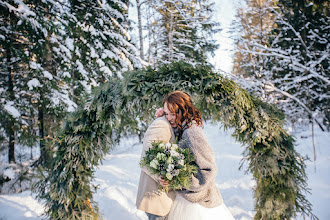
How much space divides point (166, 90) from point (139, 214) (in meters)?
3.37

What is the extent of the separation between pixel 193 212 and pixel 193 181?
1.31 ft

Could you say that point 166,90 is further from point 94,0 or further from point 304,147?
point 304,147

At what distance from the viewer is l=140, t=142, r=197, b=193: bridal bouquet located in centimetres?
183

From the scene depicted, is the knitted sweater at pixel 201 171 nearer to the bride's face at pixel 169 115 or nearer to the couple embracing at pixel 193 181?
the couple embracing at pixel 193 181

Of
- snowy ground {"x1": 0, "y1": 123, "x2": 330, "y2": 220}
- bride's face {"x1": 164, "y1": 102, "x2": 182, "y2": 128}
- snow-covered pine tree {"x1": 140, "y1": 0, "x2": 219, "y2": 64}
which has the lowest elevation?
snowy ground {"x1": 0, "y1": 123, "x2": 330, "y2": 220}

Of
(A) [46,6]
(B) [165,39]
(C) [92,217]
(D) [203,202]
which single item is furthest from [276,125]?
(B) [165,39]

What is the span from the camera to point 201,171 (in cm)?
201

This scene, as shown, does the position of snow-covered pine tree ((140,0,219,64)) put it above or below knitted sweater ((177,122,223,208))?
above

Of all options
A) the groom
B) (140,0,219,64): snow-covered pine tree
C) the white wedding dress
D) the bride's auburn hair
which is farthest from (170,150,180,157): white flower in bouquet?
(140,0,219,64): snow-covered pine tree

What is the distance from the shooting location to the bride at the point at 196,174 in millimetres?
2004

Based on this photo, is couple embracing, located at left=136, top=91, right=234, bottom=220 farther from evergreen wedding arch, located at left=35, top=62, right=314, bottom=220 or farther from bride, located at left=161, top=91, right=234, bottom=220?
evergreen wedding arch, located at left=35, top=62, right=314, bottom=220

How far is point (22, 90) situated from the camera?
610 cm

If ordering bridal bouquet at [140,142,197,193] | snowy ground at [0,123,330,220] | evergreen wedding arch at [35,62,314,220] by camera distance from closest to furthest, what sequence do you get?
bridal bouquet at [140,142,197,193] < evergreen wedding arch at [35,62,314,220] < snowy ground at [0,123,330,220]

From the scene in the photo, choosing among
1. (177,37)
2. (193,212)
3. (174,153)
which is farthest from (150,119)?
(177,37)
